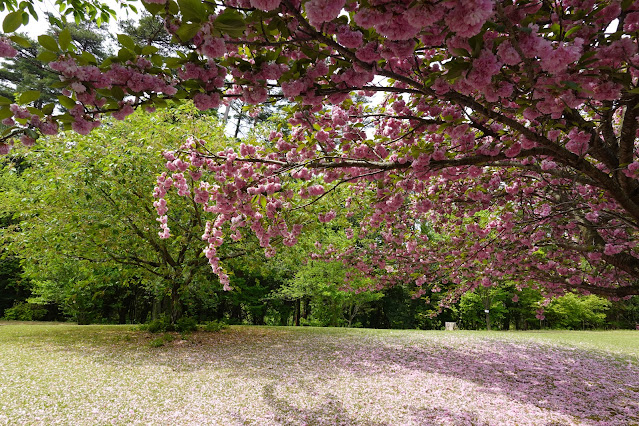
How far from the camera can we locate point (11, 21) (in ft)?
5.97

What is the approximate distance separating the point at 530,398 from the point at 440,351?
4184mm

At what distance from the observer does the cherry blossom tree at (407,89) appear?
Result: 5.86ft

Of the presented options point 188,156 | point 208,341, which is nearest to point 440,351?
point 208,341

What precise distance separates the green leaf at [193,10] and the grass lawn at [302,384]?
4.67m

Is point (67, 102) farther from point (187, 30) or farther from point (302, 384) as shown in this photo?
point (302, 384)

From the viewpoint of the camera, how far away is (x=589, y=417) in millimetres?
4977

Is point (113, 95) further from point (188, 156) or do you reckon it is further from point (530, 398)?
point (530, 398)

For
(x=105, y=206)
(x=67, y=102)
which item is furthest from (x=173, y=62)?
(x=105, y=206)

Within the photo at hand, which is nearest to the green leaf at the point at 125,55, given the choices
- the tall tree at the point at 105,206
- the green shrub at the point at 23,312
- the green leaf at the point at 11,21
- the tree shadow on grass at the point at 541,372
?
the green leaf at the point at 11,21

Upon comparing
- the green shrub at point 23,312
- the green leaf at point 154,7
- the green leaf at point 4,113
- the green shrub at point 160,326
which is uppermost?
the green leaf at point 154,7

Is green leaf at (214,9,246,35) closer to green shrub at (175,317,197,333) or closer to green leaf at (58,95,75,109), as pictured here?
green leaf at (58,95,75,109)

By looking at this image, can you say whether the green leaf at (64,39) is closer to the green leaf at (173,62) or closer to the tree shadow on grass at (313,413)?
the green leaf at (173,62)

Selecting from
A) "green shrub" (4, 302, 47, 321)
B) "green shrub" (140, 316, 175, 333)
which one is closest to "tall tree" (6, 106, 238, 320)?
"green shrub" (140, 316, 175, 333)

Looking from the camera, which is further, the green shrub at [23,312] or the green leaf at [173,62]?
the green shrub at [23,312]
